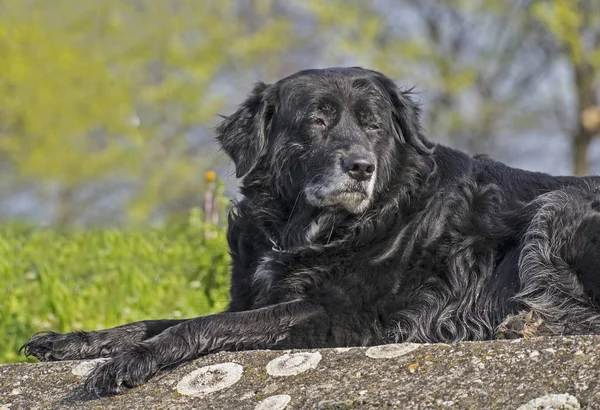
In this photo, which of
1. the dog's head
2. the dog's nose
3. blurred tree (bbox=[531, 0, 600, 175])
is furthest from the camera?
blurred tree (bbox=[531, 0, 600, 175])

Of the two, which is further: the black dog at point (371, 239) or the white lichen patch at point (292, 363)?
the black dog at point (371, 239)

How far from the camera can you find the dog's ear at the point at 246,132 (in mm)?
4980

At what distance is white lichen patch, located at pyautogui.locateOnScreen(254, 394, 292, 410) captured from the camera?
3289 mm

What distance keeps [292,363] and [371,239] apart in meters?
1.21

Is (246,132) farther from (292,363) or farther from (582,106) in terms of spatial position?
(582,106)

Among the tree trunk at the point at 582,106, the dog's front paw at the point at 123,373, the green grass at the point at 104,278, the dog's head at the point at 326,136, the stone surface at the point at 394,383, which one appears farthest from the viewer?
the tree trunk at the point at 582,106

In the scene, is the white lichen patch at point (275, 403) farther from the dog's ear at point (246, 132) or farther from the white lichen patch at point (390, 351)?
the dog's ear at point (246, 132)

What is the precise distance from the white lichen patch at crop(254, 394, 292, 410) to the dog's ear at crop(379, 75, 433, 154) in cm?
207

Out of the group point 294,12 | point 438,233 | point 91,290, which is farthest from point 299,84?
point 294,12

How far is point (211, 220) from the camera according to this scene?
8.25 m

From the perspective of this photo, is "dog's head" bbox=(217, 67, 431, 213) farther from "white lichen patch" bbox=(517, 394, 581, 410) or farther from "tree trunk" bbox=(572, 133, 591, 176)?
"tree trunk" bbox=(572, 133, 591, 176)

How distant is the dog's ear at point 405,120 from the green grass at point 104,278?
8.70 feet

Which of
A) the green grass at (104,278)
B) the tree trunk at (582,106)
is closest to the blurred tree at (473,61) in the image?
the tree trunk at (582,106)

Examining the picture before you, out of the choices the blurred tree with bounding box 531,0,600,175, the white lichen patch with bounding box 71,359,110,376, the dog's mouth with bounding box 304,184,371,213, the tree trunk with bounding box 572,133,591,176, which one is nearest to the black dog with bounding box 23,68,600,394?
the dog's mouth with bounding box 304,184,371,213
